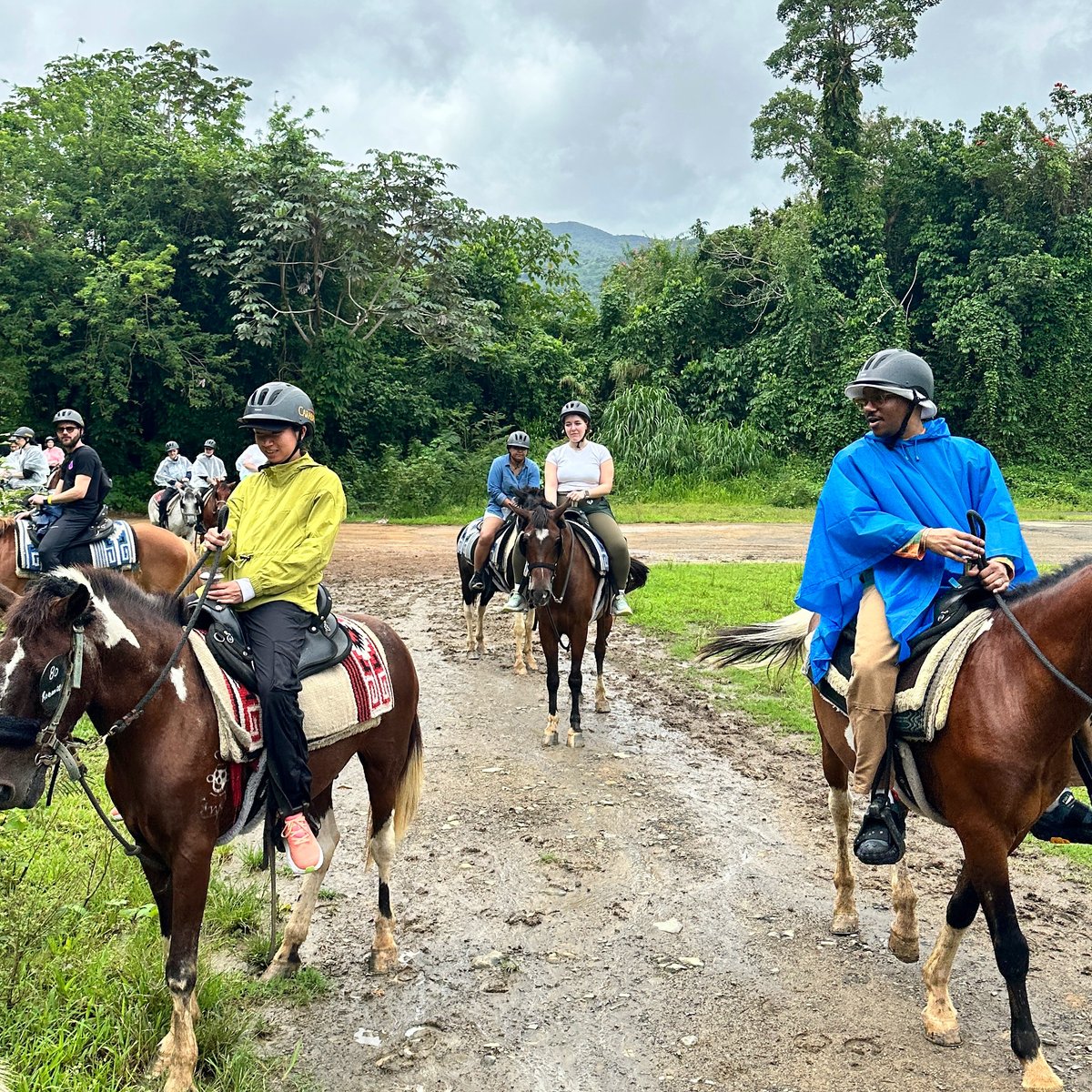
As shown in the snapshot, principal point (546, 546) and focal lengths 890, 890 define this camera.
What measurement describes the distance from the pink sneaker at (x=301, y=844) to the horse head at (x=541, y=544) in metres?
4.05

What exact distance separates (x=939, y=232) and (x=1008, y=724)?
28.2 m

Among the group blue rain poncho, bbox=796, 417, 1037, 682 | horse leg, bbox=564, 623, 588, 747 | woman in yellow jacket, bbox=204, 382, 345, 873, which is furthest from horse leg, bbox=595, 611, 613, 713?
woman in yellow jacket, bbox=204, 382, 345, 873

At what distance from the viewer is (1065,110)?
26875mm

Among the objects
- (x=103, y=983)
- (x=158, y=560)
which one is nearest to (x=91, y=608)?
(x=103, y=983)

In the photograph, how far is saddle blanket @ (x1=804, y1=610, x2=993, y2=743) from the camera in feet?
11.8

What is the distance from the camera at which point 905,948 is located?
13.5ft

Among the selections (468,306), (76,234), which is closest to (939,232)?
(468,306)

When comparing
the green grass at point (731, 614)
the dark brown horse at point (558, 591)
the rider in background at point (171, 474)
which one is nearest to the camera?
the dark brown horse at point (558, 591)

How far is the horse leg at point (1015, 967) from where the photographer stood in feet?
10.6

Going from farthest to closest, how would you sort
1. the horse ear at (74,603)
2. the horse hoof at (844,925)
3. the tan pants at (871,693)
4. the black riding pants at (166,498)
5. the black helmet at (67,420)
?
the black riding pants at (166,498) → the black helmet at (67,420) → the horse hoof at (844,925) → the tan pants at (871,693) → the horse ear at (74,603)

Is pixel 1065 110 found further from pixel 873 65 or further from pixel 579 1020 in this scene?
pixel 579 1020

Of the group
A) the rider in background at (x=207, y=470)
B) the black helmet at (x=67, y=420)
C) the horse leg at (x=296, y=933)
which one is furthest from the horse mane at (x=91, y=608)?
the rider in background at (x=207, y=470)

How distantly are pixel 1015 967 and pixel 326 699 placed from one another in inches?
115

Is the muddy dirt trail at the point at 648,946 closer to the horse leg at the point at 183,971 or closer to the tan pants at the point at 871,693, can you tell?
the horse leg at the point at 183,971
